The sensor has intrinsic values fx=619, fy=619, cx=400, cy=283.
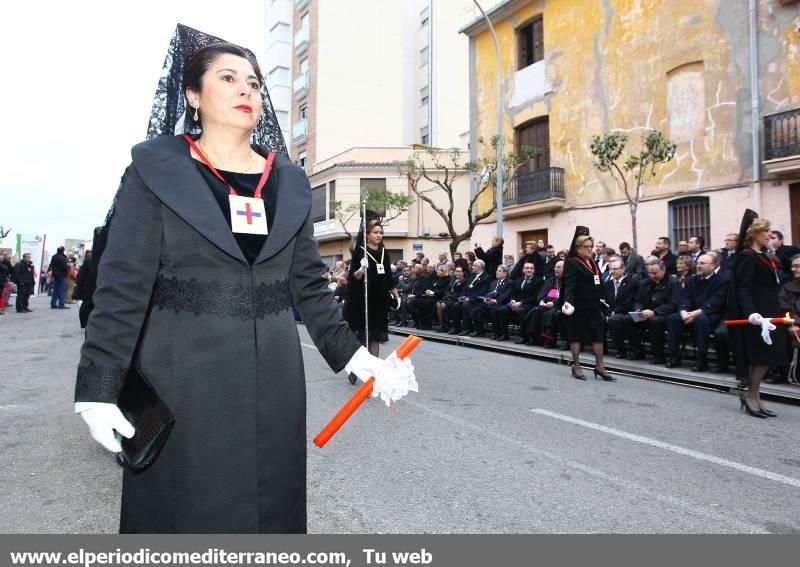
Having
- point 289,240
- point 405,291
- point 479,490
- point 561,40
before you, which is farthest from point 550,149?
point 289,240

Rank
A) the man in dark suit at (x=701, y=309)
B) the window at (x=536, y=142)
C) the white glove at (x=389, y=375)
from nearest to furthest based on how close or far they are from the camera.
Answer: the white glove at (x=389, y=375) < the man in dark suit at (x=701, y=309) < the window at (x=536, y=142)

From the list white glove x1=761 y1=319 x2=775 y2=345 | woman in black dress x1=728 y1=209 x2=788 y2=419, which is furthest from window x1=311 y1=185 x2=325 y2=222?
white glove x1=761 y1=319 x2=775 y2=345

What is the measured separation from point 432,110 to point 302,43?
33.6ft

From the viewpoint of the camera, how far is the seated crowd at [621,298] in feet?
29.3

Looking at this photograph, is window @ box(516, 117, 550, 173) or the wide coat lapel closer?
the wide coat lapel

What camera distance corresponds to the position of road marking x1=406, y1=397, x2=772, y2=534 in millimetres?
3514

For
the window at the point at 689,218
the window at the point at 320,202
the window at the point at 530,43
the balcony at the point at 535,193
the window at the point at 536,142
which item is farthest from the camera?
the window at the point at 320,202

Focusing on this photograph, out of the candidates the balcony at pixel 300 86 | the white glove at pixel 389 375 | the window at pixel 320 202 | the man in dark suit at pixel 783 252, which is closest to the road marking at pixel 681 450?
the white glove at pixel 389 375

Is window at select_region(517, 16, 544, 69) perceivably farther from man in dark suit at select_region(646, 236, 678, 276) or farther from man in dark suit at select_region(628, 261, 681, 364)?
man in dark suit at select_region(628, 261, 681, 364)

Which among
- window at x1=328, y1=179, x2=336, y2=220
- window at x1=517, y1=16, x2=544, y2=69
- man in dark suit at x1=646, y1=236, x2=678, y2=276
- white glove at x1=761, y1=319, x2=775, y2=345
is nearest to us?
white glove at x1=761, y1=319, x2=775, y2=345

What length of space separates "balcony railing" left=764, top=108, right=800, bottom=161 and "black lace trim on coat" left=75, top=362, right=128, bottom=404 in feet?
53.4

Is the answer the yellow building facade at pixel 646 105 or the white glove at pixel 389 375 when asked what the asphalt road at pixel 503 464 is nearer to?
the white glove at pixel 389 375

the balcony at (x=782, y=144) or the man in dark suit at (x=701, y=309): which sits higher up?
the balcony at (x=782, y=144)

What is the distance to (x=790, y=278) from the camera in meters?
8.30
